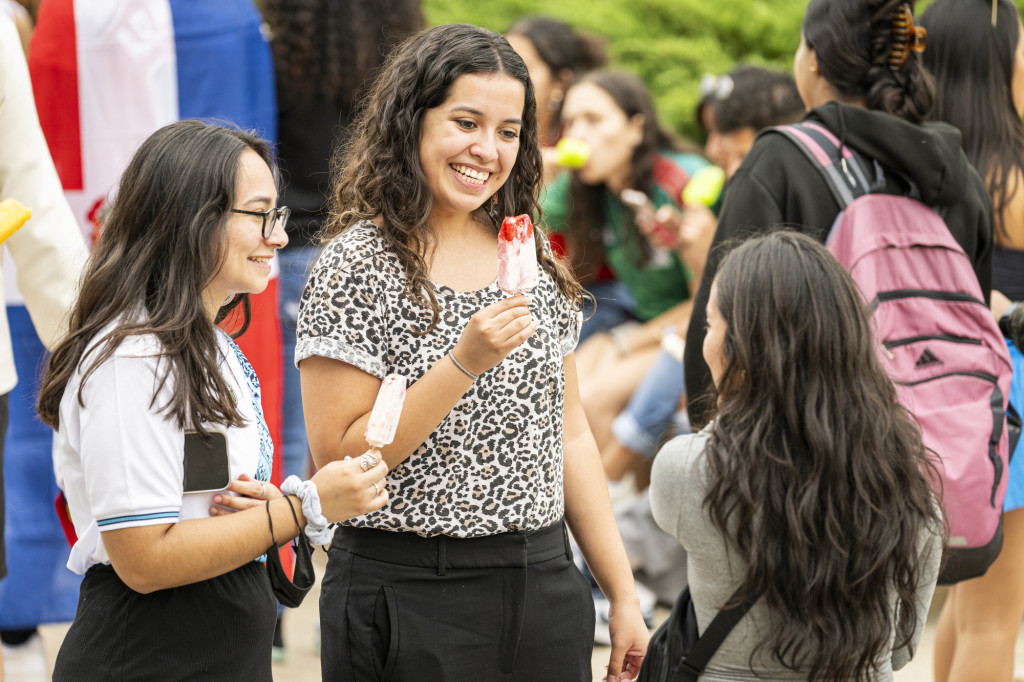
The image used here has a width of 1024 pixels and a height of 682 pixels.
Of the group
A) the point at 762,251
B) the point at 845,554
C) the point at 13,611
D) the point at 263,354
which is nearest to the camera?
the point at 845,554

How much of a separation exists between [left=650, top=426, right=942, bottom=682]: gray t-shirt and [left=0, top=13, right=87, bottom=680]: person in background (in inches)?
64.3

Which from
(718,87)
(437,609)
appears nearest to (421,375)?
(437,609)

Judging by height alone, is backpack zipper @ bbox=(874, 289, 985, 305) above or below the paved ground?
above

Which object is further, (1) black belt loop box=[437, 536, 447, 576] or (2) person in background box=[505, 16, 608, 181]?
(2) person in background box=[505, 16, 608, 181]

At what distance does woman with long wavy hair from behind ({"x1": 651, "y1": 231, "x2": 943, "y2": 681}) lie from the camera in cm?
211

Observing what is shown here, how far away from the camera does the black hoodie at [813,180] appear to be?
2.95 metres

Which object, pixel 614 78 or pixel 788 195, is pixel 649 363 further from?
pixel 788 195

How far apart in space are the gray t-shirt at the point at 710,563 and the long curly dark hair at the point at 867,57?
54.2 inches

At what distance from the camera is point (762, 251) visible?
2.28 meters

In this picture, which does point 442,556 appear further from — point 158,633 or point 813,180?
point 813,180

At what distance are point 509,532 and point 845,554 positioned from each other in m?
0.67

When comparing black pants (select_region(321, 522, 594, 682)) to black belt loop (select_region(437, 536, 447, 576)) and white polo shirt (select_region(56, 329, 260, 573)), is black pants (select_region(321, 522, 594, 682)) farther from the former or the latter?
white polo shirt (select_region(56, 329, 260, 573))

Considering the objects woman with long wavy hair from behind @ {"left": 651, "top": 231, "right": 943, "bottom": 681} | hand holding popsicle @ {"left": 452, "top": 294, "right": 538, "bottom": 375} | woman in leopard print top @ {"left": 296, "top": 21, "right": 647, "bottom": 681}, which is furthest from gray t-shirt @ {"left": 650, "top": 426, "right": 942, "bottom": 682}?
hand holding popsicle @ {"left": 452, "top": 294, "right": 538, "bottom": 375}

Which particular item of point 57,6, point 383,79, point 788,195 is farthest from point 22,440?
point 788,195
